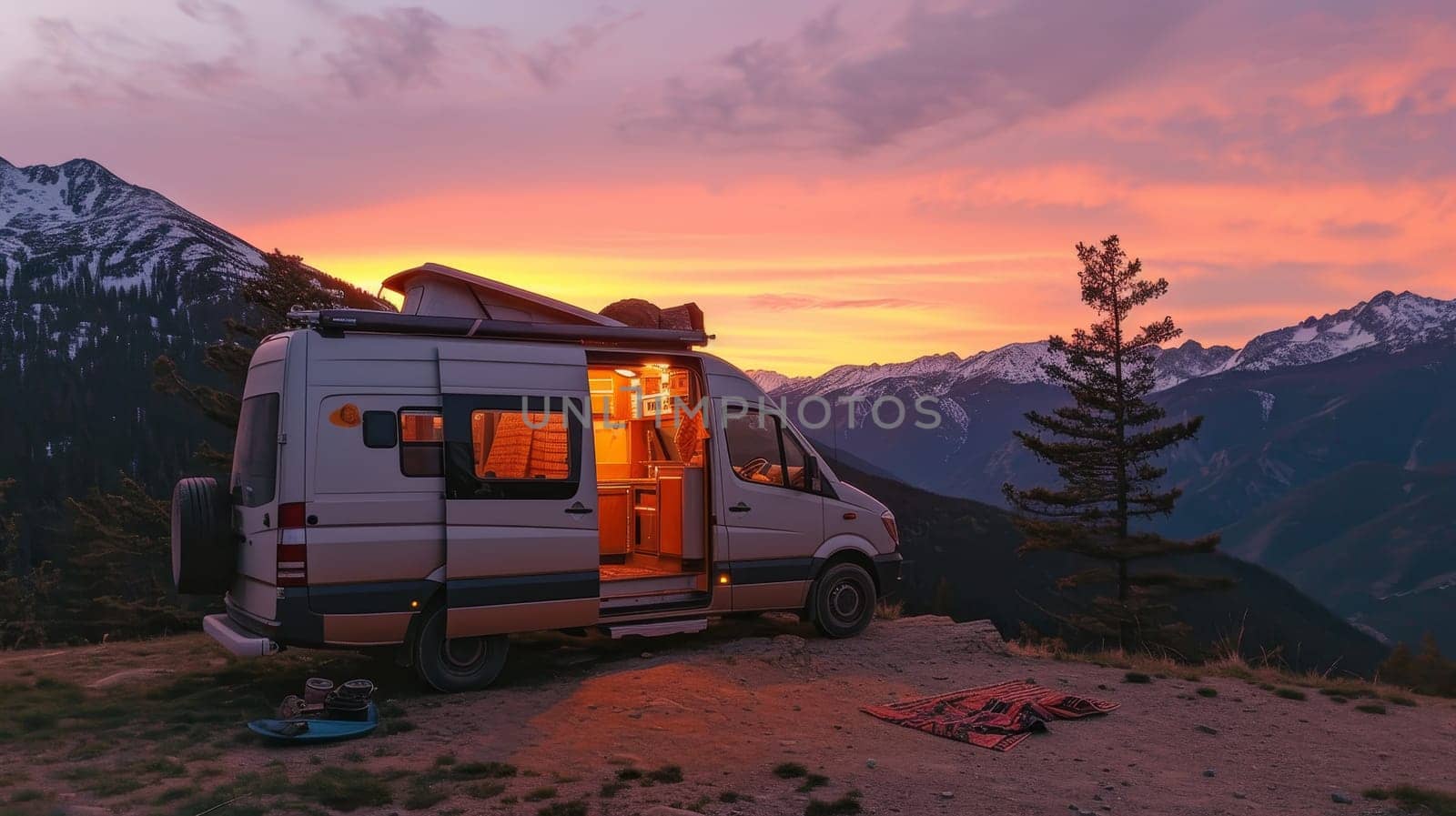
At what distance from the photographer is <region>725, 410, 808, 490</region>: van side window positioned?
10922mm

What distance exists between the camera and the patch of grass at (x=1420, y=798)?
6250mm

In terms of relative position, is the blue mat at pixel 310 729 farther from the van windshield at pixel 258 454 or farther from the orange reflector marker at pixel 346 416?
the orange reflector marker at pixel 346 416

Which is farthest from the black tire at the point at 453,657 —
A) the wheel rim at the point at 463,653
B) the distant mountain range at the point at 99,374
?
the distant mountain range at the point at 99,374

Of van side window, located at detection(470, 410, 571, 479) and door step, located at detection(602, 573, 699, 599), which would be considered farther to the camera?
door step, located at detection(602, 573, 699, 599)

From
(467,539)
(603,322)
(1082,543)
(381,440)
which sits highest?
(603,322)

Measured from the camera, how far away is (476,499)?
8.93 meters

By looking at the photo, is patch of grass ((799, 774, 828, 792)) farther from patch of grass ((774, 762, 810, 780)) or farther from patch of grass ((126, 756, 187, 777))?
patch of grass ((126, 756, 187, 777))

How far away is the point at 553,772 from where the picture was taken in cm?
668

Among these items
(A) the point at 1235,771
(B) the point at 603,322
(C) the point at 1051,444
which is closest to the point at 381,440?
(B) the point at 603,322

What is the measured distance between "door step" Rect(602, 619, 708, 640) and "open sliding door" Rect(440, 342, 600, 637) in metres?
0.47

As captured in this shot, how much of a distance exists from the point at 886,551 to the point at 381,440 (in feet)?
18.6

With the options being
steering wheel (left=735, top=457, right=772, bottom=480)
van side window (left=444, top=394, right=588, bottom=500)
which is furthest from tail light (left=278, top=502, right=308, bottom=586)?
steering wheel (left=735, top=457, right=772, bottom=480)

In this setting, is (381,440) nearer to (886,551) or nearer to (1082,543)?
(886,551)

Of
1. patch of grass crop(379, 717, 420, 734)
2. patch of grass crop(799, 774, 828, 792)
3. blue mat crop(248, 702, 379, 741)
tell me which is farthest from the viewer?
patch of grass crop(379, 717, 420, 734)
